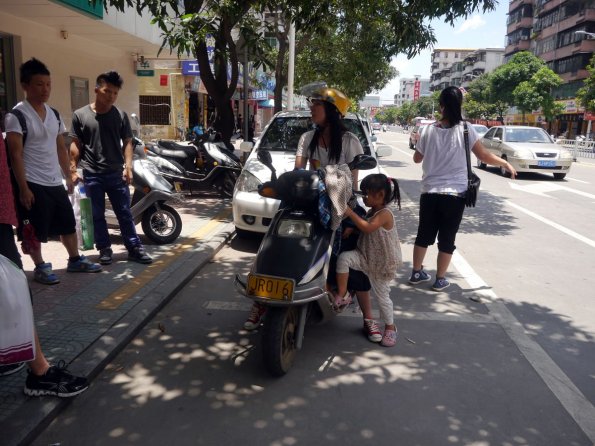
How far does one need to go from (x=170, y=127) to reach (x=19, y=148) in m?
19.9

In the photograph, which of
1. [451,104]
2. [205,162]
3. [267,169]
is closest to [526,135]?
[205,162]

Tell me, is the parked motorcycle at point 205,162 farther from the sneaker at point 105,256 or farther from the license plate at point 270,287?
the license plate at point 270,287

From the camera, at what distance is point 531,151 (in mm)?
14594

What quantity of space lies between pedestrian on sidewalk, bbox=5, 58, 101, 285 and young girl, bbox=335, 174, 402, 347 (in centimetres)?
258

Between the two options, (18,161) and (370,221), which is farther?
(18,161)

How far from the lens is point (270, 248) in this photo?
3.36 meters

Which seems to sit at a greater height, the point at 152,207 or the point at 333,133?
the point at 333,133

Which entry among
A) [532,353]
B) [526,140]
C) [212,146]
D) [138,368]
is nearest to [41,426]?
[138,368]

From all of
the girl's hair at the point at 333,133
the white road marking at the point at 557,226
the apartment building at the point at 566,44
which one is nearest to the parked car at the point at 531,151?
the white road marking at the point at 557,226

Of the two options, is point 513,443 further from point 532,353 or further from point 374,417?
point 532,353

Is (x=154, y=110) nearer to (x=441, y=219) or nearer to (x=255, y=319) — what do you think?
(x=441, y=219)

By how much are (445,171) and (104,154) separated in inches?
130

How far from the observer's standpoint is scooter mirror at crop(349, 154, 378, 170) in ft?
12.0

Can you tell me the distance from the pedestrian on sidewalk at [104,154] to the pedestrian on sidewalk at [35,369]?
6.78ft
